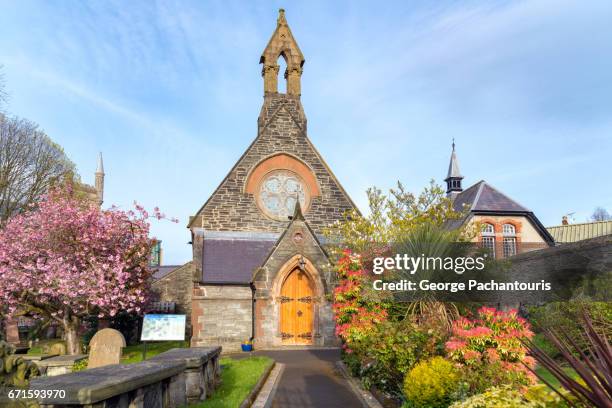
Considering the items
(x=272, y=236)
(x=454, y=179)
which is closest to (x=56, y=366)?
(x=272, y=236)

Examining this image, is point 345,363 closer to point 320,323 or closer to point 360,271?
point 360,271

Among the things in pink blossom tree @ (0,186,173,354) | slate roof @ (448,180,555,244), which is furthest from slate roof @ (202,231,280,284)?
slate roof @ (448,180,555,244)

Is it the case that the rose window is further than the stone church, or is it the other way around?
the rose window

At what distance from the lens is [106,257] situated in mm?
20938

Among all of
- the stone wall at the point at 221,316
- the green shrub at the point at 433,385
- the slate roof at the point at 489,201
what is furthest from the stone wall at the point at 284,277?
the slate roof at the point at 489,201

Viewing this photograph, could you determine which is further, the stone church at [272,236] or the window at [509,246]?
the window at [509,246]

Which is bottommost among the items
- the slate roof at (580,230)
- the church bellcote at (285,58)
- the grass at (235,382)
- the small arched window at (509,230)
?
the grass at (235,382)

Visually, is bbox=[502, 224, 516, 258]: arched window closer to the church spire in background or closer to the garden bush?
the garden bush

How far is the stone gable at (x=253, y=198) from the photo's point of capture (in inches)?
972

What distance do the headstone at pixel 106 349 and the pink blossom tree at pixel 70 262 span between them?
5805mm

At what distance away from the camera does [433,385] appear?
757cm

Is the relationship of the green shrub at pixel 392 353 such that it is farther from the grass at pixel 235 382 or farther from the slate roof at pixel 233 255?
the slate roof at pixel 233 255

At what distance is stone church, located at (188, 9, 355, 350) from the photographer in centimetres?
2152

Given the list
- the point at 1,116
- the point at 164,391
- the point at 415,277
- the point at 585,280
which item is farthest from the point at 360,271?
the point at 1,116
